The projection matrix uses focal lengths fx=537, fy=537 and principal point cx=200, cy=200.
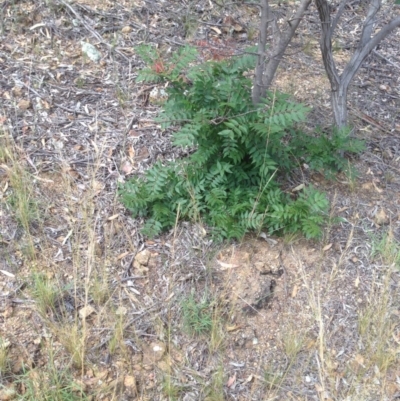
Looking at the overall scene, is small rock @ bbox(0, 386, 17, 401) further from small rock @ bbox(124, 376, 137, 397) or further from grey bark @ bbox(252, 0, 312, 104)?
grey bark @ bbox(252, 0, 312, 104)

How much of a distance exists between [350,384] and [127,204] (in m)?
1.49

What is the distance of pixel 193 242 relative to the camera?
3.08 m

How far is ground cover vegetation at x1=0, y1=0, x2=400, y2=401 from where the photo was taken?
2.60 meters

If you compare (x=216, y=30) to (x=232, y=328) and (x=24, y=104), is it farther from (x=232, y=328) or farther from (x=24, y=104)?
(x=232, y=328)

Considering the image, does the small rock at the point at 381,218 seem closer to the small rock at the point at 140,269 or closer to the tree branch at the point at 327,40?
the tree branch at the point at 327,40

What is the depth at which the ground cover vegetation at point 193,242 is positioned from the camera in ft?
8.54

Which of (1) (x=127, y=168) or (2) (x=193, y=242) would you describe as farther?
(1) (x=127, y=168)

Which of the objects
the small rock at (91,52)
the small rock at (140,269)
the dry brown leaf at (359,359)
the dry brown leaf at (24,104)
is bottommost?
the small rock at (140,269)

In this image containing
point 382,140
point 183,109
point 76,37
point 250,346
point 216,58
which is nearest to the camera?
point 250,346

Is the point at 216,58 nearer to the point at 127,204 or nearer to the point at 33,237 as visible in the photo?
the point at 127,204

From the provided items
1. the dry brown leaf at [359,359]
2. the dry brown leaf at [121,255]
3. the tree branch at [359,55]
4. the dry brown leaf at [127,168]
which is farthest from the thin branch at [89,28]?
the dry brown leaf at [359,359]

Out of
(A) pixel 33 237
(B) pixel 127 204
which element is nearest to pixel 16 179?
(A) pixel 33 237

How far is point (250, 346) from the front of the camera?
9.00 ft

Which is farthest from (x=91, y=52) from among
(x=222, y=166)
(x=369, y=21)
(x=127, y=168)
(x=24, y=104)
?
(x=369, y=21)
